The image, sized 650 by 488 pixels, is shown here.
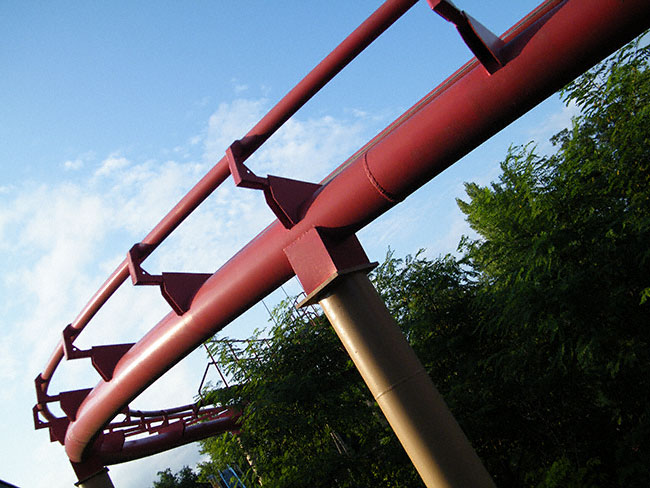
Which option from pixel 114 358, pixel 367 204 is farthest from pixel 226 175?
pixel 114 358

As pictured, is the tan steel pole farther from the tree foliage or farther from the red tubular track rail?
the tree foliage

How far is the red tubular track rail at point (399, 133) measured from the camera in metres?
2.09

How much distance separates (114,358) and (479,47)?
502 cm

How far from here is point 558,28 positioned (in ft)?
6.95

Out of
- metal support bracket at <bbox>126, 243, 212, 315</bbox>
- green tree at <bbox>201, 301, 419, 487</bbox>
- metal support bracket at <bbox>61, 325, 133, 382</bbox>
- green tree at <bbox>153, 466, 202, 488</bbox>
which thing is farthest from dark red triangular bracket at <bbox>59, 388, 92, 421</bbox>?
green tree at <bbox>153, 466, 202, 488</bbox>

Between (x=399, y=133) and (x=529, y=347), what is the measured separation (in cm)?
634

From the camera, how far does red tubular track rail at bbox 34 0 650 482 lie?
6.86 feet

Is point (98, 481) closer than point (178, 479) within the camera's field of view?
Yes

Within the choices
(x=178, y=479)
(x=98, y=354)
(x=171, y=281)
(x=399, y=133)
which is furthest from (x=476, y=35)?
(x=178, y=479)

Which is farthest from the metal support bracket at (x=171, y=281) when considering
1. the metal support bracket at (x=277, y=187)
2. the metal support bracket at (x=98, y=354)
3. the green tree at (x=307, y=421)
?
the green tree at (x=307, y=421)

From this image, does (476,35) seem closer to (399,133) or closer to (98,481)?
(399,133)

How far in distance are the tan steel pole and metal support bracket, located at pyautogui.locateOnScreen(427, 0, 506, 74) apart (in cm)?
143

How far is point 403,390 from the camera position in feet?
8.43

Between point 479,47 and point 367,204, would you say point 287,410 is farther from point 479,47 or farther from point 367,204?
point 479,47
